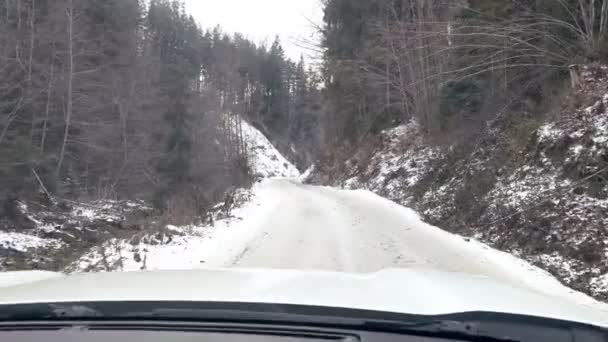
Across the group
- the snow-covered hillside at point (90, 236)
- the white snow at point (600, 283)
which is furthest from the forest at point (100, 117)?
the white snow at point (600, 283)

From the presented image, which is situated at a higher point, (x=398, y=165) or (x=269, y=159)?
(x=398, y=165)

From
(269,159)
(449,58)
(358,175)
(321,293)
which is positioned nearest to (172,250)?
(321,293)

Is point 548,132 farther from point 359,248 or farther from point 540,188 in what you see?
point 359,248

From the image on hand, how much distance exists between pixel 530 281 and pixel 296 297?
571cm

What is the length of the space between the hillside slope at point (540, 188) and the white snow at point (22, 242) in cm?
1180

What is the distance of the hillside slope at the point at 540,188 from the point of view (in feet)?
24.5

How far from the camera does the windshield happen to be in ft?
9.35

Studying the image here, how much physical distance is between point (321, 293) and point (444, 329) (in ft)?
2.03

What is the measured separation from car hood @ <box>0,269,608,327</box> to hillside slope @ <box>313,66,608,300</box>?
4.66 meters

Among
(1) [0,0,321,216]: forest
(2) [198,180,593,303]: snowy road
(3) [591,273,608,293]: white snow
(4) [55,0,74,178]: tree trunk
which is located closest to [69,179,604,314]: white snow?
(2) [198,180,593,303]: snowy road

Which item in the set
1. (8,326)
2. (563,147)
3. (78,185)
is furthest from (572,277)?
(78,185)

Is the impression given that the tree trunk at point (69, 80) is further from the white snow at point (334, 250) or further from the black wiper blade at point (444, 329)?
the black wiper blade at point (444, 329)

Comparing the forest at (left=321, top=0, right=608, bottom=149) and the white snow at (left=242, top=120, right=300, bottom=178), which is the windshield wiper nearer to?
the forest at (left=321, top=0, right=608, bottom=149)

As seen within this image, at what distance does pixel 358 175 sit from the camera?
1094 inches
